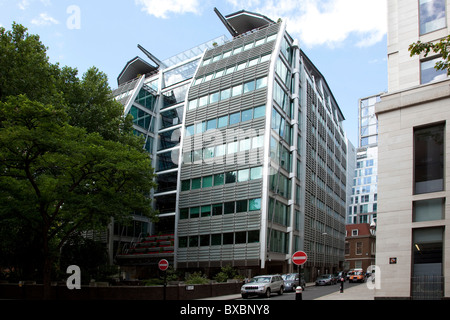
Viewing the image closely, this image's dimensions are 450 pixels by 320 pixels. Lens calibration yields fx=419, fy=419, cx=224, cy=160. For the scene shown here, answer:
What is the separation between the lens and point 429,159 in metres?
22.0

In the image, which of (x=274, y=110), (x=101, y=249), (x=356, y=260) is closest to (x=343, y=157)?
(x=356, y=260)

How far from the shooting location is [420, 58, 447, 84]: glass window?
22.4 m

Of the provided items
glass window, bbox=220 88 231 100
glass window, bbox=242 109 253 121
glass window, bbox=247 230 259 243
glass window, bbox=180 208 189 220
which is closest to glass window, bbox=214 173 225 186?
glass window, bbox=180 208 189 220

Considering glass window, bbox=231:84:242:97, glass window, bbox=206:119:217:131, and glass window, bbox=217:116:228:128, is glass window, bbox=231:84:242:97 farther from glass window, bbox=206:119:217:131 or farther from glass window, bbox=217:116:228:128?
glass window, bbox=206:119:217:131

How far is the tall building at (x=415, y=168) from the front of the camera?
68.3 ft

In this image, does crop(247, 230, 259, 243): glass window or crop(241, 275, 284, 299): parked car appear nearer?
crop(241, 275, 284, 299): parked car

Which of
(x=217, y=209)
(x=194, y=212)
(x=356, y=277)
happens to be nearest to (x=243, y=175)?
(x=217, y=209)

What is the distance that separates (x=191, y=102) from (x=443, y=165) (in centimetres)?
3713

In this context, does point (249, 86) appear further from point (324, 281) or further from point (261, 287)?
point (261, 287)

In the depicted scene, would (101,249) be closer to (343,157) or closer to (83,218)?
(83,218)

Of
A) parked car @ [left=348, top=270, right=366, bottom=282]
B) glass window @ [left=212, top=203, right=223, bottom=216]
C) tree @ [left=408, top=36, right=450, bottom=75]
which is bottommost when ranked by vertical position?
parked car @ [left=348, top=270, right=366, bottom=282]

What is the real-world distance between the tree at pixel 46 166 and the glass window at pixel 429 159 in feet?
50.9

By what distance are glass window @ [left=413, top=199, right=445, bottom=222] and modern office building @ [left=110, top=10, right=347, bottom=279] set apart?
23.1 m

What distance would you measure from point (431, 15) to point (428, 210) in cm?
1110
